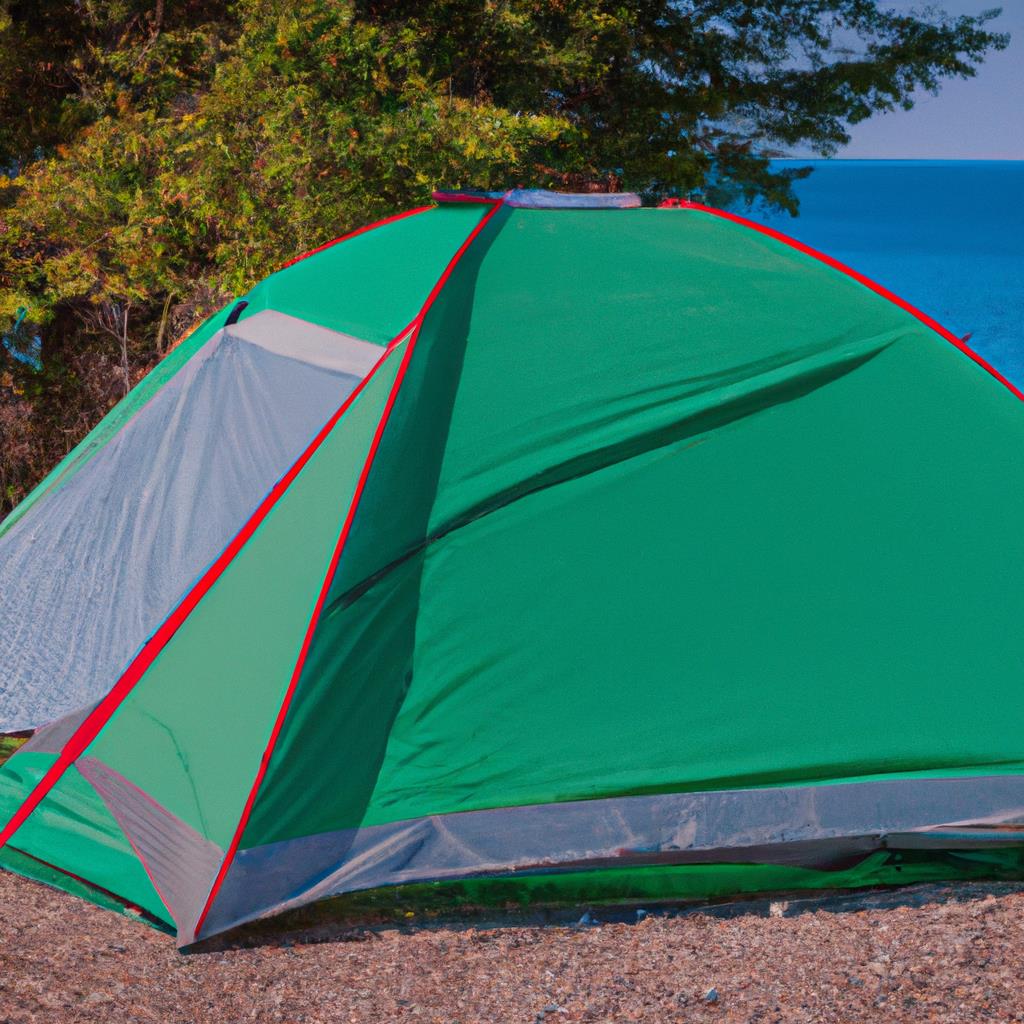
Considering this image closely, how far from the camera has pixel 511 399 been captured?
307 cm

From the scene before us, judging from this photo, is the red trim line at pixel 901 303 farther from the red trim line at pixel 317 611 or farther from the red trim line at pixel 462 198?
the red trim line at pixel 317 611

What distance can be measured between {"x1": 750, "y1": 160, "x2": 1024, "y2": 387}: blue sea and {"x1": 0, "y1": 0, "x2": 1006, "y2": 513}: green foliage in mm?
1561

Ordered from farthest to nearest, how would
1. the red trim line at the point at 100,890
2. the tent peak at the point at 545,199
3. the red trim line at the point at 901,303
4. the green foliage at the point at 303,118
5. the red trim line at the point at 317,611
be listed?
the green foliage at the point at 303,118 → the tent peak at the point at 545,199 → the red trim line at the point at 901,303 → the red trim line at the point at 100,890 → the red trim line at the point at 317,611

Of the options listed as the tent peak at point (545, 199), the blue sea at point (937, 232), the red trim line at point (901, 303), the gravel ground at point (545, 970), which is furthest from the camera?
the blue sea at point (937, 232)

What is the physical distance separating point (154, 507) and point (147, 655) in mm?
1312

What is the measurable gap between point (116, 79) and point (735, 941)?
7720 millimetres

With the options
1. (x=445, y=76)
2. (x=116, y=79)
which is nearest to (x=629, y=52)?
(x=445, y=76)

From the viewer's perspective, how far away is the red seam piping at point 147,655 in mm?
2646

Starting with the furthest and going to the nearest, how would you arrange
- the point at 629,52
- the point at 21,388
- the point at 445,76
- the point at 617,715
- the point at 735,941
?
the point at 629,52 → the point at 21,388 → the point at 445,76 → the point at 617,715 → the point at 735,941

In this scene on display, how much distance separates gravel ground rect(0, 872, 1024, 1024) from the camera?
2.29m

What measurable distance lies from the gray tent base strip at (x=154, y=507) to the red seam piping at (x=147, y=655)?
26.7 inches

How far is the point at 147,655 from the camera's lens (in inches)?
110

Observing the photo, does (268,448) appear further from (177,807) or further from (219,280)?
(219,280)

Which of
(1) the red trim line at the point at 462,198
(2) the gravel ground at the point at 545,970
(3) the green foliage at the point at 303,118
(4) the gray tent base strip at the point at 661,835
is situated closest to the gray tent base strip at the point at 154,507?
(1) the red trim line at the point at 462,198
